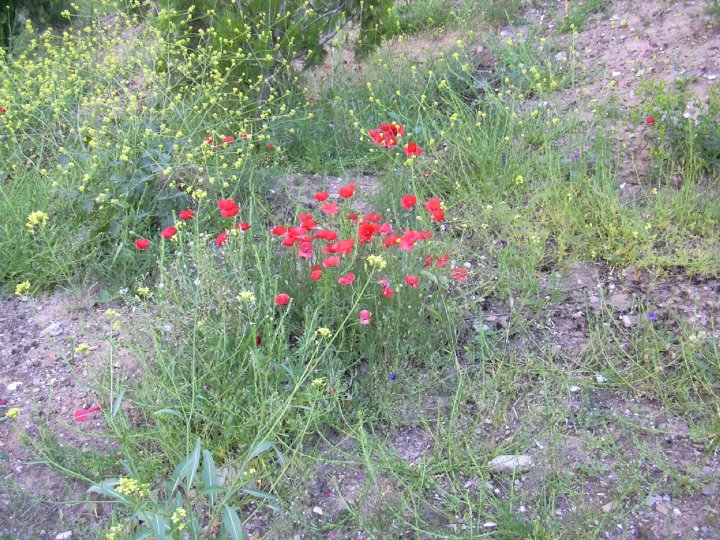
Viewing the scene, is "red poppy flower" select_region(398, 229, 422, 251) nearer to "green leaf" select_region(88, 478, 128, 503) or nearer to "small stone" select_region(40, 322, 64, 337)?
"green leaf" select_region(88, 478, 128, 503)

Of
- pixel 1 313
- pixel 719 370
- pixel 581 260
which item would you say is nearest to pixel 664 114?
pixel 581 260

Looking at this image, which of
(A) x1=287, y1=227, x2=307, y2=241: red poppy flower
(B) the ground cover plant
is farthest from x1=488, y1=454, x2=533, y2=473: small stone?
(A) x1=287, y1=227, x2=307, y2=241: red poppy flower

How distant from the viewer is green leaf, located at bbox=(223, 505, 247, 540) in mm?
1937

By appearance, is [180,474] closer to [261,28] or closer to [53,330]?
[53,330]

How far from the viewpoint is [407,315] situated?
271cm

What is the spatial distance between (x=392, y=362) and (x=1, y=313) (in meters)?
1.83

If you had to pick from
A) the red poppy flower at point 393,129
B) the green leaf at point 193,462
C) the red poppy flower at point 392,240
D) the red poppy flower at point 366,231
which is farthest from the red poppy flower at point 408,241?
the red poppy flower at point 393,129

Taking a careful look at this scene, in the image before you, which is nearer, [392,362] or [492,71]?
[392,362]

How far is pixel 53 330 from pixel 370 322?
1.45 metres

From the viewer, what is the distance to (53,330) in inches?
120

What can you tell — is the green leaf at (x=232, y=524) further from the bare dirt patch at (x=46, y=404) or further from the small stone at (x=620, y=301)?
the small stone at (x=620, y=301)

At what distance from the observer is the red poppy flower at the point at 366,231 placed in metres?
2.54

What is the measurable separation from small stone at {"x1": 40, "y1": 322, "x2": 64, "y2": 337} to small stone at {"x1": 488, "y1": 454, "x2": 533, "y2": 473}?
1955 mm

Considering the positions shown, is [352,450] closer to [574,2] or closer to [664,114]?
[664,114]
